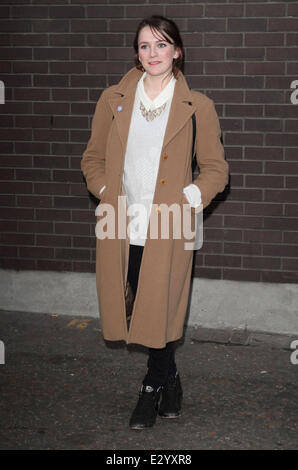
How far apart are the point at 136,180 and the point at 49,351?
2.24 m

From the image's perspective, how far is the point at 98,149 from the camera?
4.54m

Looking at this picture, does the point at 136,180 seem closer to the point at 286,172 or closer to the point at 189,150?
the point at 189,150

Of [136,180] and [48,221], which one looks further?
[48,221]

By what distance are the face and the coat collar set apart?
0.62 feet

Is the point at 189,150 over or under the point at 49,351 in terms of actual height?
over

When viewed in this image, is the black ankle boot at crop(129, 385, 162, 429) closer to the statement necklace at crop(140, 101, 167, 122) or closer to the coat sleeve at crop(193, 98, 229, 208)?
the coat sleeve at crop(193, 98, 229, 208)

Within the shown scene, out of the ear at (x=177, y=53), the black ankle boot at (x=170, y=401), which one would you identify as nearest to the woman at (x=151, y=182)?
the ear at (x=177, y=53)

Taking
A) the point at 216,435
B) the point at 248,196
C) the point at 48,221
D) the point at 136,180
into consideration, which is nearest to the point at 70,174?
the point at 48,221

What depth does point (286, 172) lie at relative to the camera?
A: 615cm

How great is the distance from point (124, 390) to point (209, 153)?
1893mm

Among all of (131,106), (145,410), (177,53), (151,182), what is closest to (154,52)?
(177,53)

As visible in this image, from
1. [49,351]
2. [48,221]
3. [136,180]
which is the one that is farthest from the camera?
[48,221]

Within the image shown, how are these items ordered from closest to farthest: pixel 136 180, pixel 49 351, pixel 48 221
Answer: pixel 136 180 < pixel 49 351 < pixel 48 221

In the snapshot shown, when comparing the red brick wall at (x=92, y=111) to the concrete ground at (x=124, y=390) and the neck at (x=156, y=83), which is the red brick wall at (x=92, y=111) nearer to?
the concrete ground at (x=124, y=390)
